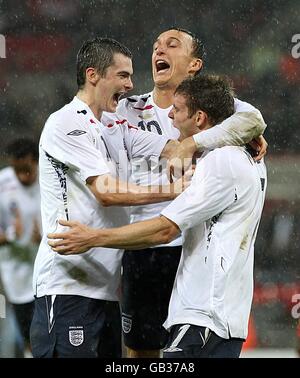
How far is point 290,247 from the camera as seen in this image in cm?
786

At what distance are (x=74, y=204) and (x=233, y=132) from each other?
0.70 metres

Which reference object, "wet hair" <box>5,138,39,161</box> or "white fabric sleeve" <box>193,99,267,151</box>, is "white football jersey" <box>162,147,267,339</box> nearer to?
"white fabric sleeve" <box>193,99,267,151</box>

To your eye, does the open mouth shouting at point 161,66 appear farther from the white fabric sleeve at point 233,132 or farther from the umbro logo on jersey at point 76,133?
the umbro logo on jersey at point 76,133

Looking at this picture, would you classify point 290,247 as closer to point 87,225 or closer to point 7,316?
point 7,316

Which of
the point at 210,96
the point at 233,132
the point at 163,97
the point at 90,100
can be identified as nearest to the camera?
the point at 210,96

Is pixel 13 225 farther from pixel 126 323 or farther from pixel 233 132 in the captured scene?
pixel 233 132

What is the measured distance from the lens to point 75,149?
3832 millimetres

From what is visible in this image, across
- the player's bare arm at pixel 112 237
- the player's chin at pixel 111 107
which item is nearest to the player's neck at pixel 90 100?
the player's chin at pixel 111 107

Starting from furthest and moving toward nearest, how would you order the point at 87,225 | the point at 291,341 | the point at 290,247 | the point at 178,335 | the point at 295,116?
the point at 295,116
the point at 290,247
the point at 291,341
the point at 87,225
the point at 178,335

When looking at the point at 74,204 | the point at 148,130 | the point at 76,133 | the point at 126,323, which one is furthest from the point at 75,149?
the point at 126,323

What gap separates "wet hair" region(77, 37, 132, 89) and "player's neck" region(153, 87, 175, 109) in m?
0.52
